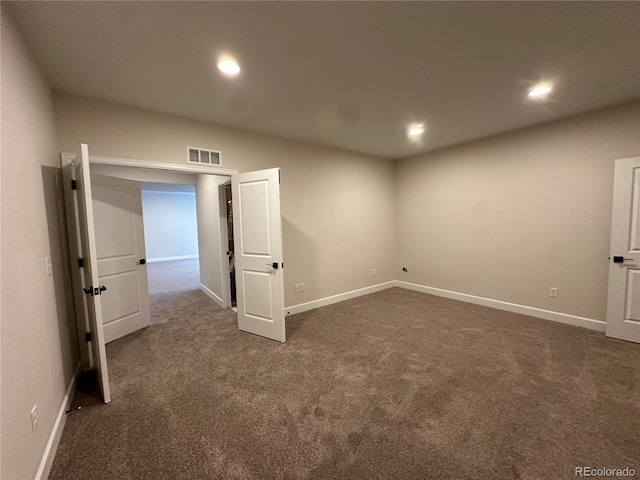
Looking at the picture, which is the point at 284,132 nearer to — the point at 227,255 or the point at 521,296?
the point at 227,255

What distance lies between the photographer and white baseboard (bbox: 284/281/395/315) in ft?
14.0

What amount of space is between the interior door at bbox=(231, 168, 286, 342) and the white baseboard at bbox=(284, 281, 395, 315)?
80cm

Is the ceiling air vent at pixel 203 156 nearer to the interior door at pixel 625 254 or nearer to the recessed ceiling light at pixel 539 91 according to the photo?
the recessed ceiling light at pixel 539 91

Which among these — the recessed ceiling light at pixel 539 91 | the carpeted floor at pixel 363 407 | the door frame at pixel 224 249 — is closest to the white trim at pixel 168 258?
the door frame at pixel 224 249

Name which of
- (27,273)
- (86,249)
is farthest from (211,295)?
(27,273)

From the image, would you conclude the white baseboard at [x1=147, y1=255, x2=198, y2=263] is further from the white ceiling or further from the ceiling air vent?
the white ceiling

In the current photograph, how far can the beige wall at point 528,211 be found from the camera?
3.30 meters

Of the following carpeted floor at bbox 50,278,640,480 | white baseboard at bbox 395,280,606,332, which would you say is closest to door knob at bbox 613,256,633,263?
white baseboard at bbox 395,280,606,332

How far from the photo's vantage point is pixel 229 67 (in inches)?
87.0

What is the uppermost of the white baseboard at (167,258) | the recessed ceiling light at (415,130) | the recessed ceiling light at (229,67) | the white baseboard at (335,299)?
the recessed ceiling light at (229,67)

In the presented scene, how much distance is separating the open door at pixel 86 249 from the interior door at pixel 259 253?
1.54 m

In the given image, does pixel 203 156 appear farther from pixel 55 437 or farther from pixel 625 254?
pixel 625 254

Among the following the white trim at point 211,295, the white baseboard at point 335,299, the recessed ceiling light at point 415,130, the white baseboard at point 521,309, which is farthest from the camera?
the white trim at point 211,295

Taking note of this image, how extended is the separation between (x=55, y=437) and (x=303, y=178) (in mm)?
3744
